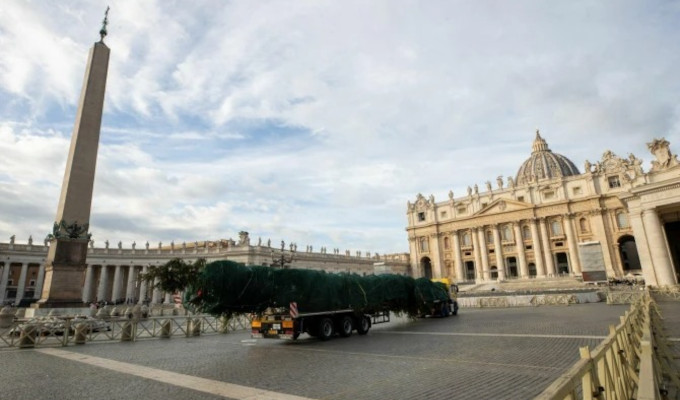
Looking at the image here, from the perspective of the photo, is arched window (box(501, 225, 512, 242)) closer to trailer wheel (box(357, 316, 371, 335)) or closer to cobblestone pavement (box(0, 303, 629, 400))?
cobblestone pavement (box(0, 303, 629, 400))

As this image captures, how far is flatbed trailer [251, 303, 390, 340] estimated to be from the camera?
1443cm

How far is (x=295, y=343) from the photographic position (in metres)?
14.6

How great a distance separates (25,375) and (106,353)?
361 centimetres

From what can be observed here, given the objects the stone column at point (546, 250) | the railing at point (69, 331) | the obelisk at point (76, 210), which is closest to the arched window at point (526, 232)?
the stone column at point (546, 250)

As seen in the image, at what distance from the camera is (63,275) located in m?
19.0

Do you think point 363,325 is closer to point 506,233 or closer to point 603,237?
point 603,237

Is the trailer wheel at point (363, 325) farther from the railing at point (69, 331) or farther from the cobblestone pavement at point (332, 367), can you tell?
the railing at point (69, 331)

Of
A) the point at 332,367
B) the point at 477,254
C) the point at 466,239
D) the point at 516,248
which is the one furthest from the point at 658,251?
the point at 466,239

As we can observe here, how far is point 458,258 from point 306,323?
69613 millimetres

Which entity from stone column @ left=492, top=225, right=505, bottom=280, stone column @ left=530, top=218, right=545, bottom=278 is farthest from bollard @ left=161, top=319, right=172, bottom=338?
stone column @ left=492, top=225, right=505, bottom=280

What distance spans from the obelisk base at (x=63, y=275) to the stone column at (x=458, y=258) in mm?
71117

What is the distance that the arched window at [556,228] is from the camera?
69.2m

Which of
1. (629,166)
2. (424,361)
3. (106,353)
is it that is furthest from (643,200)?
(629,166)

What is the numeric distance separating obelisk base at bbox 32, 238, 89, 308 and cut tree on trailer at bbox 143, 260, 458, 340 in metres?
7.52
